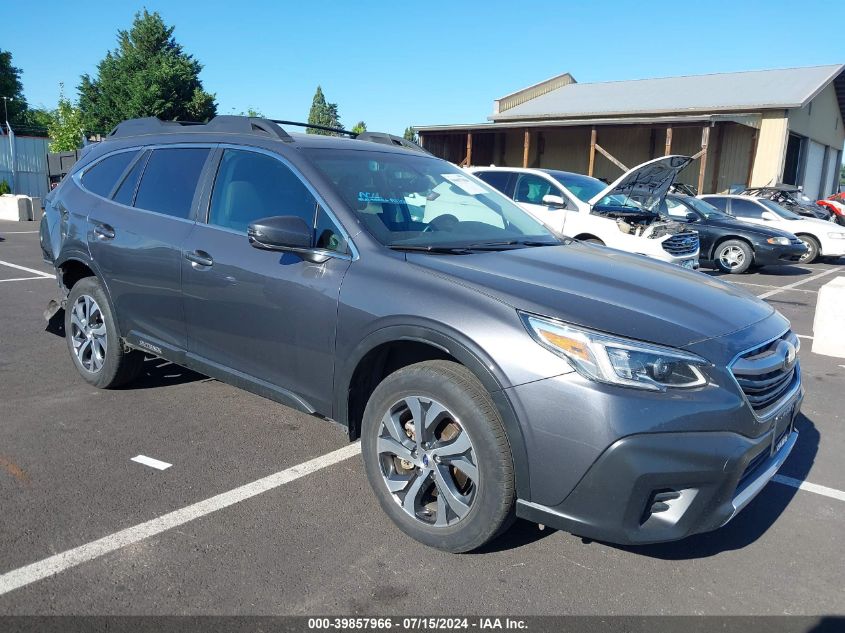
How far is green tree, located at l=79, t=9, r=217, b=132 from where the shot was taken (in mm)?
47269

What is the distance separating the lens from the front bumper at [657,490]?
242 centimetres

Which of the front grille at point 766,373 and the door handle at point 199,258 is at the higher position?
the door handle at point 199,258

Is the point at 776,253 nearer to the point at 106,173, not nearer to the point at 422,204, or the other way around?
the point at 422,204

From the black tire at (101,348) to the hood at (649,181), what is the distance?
6.64m

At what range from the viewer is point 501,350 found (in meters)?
2.62

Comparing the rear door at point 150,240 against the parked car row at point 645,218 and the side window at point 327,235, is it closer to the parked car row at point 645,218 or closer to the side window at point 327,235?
the side window at point 327,235

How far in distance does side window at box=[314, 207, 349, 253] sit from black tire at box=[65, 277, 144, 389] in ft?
6.37

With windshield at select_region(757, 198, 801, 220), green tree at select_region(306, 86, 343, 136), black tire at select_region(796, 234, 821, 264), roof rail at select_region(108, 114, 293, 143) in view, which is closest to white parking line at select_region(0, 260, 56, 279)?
roof rail at select_region(108, 114, 293, 143)

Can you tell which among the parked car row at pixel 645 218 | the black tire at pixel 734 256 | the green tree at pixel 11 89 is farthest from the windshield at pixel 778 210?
the green tree at pixel 11 89

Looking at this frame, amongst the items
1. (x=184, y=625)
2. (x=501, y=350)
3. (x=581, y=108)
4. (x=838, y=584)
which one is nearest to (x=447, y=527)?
(x=501, y=350)

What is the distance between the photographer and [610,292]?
2.96 meters

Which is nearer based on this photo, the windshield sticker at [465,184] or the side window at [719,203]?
the windshield sticker at [465,184]

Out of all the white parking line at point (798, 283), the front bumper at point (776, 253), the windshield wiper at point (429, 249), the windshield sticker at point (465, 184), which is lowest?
the white parking line at point (798, 283)

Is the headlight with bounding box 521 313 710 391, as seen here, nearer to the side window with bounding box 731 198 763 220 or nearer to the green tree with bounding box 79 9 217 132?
the side window with bounding box 731 198 763 220
